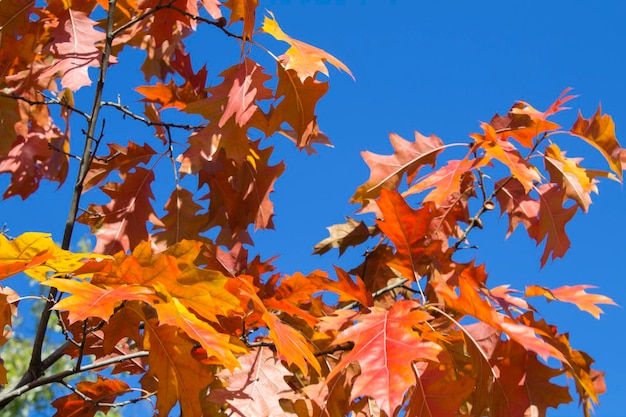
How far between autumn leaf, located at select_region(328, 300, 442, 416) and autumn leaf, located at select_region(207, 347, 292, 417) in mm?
244

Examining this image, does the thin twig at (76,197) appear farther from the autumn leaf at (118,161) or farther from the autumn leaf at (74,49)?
the autumn leaf at (118,161)

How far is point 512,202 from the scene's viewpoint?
7.10 ft

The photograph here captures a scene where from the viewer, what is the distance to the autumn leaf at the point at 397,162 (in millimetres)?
1980

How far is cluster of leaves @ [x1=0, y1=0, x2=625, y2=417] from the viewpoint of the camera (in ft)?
4.13

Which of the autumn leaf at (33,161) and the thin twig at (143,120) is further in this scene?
the autumn leaf at (33,161)

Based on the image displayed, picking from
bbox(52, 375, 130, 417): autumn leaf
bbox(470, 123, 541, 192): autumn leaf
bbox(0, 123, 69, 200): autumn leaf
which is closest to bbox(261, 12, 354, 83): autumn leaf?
bbox(470, 123, 541, 192): autumn leaf

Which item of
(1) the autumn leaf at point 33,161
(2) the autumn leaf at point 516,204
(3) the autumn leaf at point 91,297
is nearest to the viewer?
(3) the autumn leaf at point 91,297

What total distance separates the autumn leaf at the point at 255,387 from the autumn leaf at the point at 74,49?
1007mm

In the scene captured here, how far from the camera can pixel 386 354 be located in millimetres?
1256

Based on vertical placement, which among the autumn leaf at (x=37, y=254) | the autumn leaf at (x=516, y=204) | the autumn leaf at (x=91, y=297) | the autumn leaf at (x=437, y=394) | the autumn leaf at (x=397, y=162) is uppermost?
the autumn leaf at (x=397, y=162)

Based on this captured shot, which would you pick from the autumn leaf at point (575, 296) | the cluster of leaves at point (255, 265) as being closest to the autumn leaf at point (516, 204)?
the cluster of leaves at point (255, 265)

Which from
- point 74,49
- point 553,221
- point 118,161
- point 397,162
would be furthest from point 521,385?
point 74,49

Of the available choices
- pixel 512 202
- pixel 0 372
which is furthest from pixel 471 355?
pixel 0 372

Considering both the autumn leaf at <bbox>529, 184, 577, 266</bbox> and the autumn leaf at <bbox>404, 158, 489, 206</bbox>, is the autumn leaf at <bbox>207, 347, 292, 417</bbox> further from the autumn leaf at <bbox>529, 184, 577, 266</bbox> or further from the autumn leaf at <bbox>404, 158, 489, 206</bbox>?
the autumn leaf at <bbox>529, 184, 577, 266</bbox>
